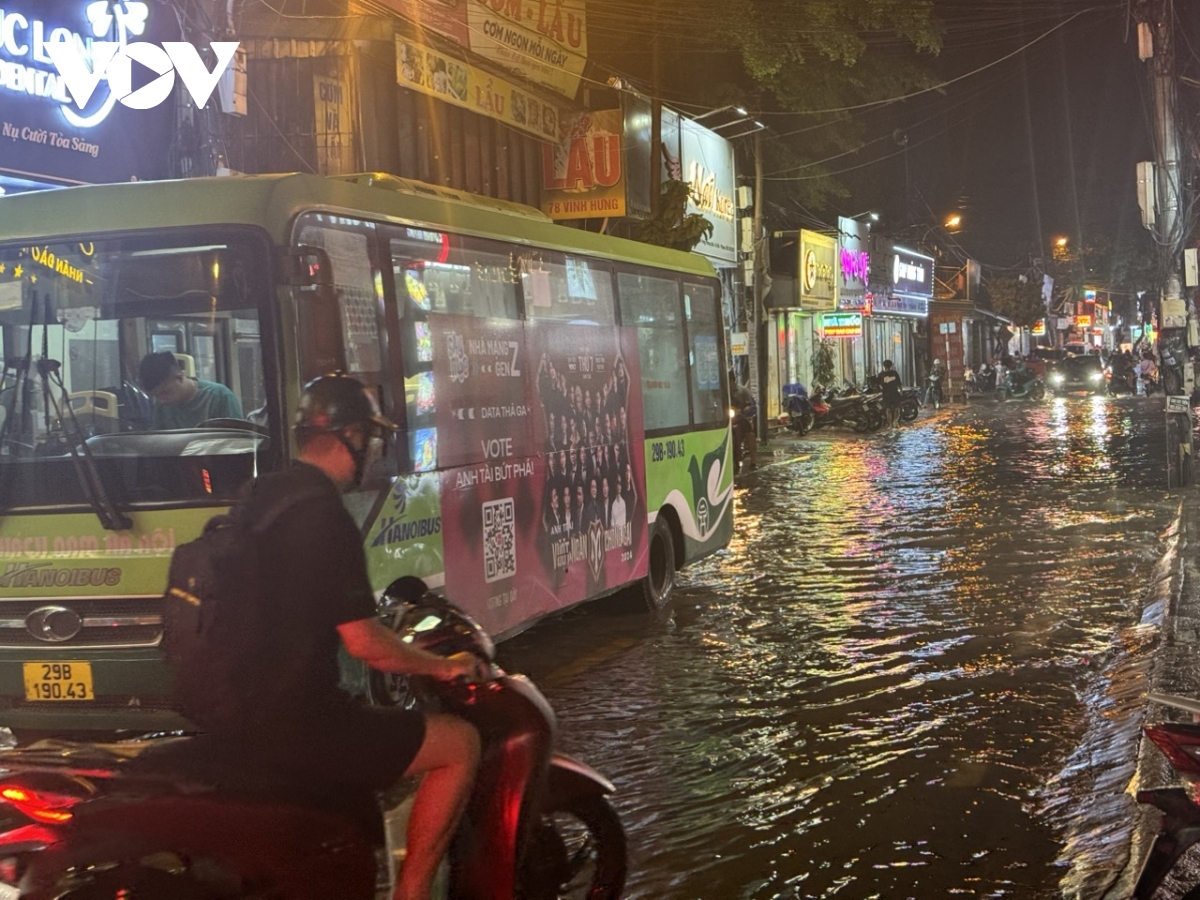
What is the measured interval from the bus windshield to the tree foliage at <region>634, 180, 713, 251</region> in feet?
50.6

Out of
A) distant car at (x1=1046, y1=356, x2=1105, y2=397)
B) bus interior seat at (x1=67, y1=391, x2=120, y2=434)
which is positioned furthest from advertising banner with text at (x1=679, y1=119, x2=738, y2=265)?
distant car at (x1=1046, y1=356, x2=1105, y2=397)

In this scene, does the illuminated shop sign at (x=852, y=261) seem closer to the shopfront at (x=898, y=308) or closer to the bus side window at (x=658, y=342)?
the shopfront at (x=898, y=308)

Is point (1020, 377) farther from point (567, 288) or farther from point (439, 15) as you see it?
point (567, 288)

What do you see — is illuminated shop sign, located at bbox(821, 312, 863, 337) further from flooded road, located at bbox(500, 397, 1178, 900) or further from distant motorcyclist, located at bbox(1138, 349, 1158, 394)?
flooded road, located at bbox(500, 397, 1178, 900)

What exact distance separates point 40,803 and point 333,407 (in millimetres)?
1253

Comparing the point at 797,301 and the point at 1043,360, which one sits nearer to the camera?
the point at 797,301

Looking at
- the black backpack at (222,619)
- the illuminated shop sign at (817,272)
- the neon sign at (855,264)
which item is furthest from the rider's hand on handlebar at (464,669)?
the neon sign at (855,264)

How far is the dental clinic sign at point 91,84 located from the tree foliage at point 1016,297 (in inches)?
2619

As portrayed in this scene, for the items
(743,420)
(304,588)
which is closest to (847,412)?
(743,420)

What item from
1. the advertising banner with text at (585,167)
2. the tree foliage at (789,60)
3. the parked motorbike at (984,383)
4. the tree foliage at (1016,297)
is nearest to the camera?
the advertising banner with text at (585,167)

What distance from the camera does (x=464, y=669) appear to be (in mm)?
3617

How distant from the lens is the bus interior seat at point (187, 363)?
6203 mm

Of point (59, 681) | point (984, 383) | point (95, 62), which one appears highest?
point (95, 62)

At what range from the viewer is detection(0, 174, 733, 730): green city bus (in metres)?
6.05
